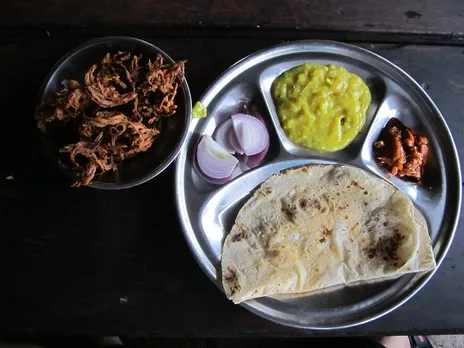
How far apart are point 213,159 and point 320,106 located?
44cm

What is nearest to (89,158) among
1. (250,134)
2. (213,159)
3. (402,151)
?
(213,159)

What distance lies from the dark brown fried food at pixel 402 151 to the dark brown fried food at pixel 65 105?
109 cm

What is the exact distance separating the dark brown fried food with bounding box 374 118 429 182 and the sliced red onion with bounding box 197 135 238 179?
0.58 metres

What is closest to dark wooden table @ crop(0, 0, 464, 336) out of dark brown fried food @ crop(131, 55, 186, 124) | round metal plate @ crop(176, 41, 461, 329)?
round metal plate @ crop(176, 41, 461, 329)

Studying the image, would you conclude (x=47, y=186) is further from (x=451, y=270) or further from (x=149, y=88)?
(x=451, y=270)

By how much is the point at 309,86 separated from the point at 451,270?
0.89 m

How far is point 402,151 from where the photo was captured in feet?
6.31

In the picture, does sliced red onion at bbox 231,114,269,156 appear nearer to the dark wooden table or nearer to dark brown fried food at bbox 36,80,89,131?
the dark wooden table

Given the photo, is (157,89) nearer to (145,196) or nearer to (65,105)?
(65,105)

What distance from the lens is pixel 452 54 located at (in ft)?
6.85

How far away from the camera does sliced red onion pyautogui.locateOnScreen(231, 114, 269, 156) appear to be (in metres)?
1.89

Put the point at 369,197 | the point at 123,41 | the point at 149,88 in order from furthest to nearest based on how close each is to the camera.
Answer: the point at 369,197 < the point at 123,41 < the point at 149,88

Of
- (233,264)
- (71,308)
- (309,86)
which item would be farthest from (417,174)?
(71,308)

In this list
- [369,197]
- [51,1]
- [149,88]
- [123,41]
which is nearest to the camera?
[149,88]
